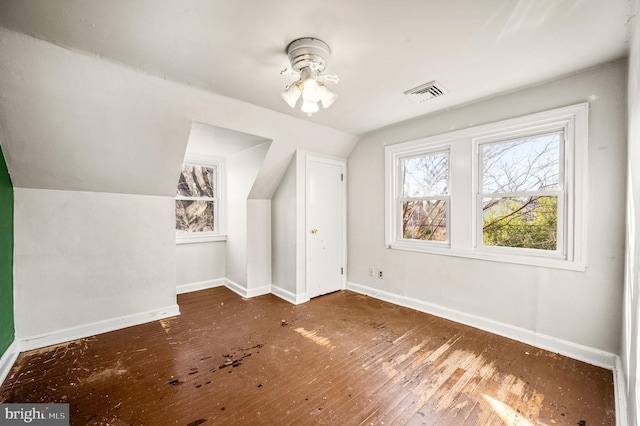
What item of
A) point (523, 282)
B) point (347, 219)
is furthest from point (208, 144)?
point (523, 282)

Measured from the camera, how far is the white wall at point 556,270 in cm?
211

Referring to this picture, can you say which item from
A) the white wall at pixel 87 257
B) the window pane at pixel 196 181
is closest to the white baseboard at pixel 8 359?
the white wall at pixel 87 257

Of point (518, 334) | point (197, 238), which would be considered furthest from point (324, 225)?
point (518, 334)

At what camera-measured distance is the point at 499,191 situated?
276cm

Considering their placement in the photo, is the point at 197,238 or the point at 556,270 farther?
the point at 197,238

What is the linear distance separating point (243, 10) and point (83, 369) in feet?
9.24

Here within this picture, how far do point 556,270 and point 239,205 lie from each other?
3728mm

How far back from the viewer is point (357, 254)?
407cm

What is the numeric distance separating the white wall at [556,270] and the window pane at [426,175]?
12.1 inches

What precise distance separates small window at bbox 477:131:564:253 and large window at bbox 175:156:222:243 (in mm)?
3756

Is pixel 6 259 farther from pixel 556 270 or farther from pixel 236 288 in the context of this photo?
pixel 556 270

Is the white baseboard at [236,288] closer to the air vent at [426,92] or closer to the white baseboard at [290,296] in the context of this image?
the white baseboard at [290,296]

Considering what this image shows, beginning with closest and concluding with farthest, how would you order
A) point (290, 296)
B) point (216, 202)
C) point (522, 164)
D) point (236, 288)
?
point (522, 164), point (290, 296), point (236, 288), point (216, 202)

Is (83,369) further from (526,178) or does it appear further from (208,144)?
(526,178)
